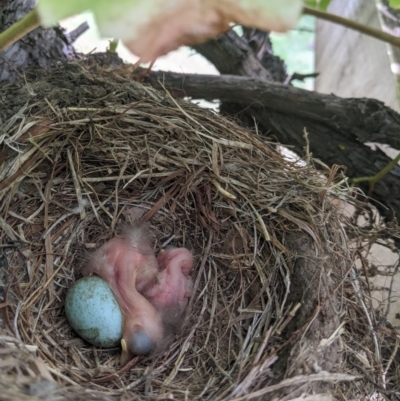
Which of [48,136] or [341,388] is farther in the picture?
[48,136]

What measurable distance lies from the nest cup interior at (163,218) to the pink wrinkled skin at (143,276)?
0.13ft

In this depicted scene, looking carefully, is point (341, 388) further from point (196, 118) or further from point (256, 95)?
point (256, 95)

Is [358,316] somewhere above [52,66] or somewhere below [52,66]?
below

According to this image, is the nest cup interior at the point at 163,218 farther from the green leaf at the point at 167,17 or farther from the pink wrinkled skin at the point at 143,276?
the green leaf at the point at 167,17

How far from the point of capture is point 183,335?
105 centimetres

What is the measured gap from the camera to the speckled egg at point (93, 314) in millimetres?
989

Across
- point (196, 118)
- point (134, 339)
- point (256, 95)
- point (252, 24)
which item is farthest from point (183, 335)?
point (252, 24)

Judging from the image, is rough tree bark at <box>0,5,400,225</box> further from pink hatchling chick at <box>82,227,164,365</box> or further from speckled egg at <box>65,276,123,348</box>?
speckled egg at <box>65,276,123,348</box>

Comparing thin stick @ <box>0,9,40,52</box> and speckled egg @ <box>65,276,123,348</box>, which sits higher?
thin stick @ <box>0,9,40,52</box>

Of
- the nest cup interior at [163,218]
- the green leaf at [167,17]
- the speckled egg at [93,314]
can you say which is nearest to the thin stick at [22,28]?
the green leaf at [167,17]

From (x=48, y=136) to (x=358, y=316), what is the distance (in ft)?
2.67

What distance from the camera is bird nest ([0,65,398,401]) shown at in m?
0.90

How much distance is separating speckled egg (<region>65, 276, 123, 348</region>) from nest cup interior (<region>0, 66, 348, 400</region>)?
43 mm

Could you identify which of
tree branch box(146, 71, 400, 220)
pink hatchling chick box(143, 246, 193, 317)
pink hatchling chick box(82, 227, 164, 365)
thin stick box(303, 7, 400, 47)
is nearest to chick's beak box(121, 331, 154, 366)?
pink hatchling chick box(82, 227, 164, 365)
